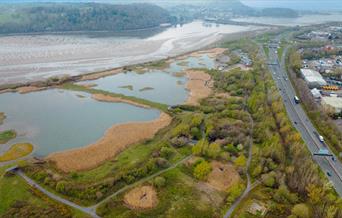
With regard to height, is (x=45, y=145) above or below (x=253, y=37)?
below

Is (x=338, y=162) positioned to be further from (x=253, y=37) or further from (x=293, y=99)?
(x=253, y=37)

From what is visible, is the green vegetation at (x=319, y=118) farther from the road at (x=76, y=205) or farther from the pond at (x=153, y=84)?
the pond at (x=153, y=84)

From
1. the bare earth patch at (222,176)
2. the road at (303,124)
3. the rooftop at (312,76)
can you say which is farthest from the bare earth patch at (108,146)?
the rooftop at (312,76)

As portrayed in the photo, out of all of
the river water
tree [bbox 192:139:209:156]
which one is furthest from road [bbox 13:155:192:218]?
the river water

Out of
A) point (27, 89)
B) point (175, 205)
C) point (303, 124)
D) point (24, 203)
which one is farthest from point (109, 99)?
point (303, 124)

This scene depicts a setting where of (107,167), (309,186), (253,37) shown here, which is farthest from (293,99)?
(253,37)

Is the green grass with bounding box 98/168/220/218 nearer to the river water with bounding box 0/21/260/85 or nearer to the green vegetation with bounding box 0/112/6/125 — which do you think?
the green vegetation with bounding box 0/112/6/125

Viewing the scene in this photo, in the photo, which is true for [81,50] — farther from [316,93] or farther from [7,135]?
[316,93]
